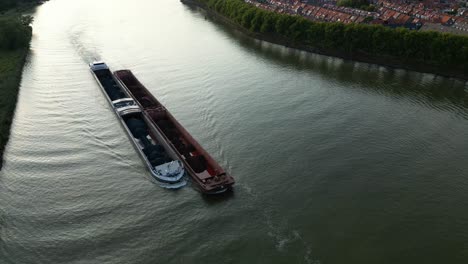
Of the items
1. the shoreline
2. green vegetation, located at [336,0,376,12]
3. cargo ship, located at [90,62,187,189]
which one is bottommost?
the shoreline

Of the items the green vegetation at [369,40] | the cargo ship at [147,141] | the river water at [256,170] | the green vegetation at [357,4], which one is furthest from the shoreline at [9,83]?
the green vegetation at [357,4]

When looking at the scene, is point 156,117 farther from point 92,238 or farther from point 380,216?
point 380,216

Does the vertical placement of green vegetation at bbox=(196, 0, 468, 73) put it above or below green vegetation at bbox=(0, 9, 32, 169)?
above

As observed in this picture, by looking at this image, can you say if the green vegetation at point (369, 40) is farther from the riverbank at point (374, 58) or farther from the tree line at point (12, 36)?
the tree line at point (12, 36)

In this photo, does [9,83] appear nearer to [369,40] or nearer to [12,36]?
[12,36]

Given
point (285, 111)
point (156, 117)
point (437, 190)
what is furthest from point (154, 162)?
point (437, 190)

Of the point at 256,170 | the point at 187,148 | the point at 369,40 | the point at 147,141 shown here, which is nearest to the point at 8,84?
the point at 147,141

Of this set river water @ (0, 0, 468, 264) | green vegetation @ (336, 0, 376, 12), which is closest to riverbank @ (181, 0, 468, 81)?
river water @ (0, 0, 468, 264)

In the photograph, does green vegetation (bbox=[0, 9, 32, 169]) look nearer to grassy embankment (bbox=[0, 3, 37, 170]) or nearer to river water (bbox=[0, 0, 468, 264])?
grassy embankment (bbox=[0, 3, 37, 170])
